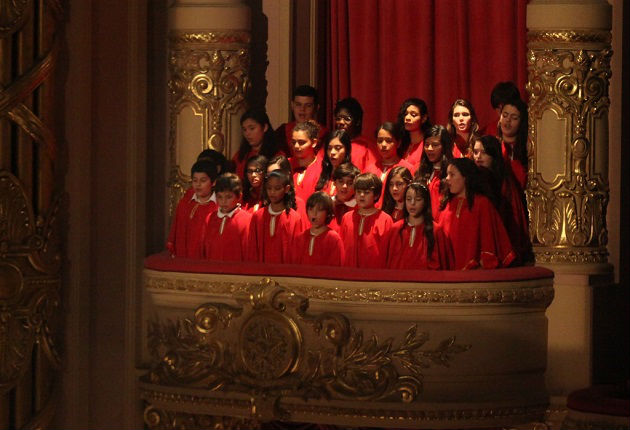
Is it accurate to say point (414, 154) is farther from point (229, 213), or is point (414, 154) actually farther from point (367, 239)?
point (229, 213)

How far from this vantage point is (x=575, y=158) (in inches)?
307

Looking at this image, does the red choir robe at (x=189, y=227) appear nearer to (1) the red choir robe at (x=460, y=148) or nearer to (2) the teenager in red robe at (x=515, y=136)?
(1) the red choir robe at (x=460, y=148)

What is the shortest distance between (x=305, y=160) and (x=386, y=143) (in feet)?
1.26

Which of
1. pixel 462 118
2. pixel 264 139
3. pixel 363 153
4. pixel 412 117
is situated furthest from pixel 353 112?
pixel 462 118

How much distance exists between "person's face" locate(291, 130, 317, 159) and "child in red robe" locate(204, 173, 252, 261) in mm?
337

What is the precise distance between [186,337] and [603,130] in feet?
6.20

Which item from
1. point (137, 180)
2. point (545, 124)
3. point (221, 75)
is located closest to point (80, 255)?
point (137, 180)

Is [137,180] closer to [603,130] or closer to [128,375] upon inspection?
[128,375]

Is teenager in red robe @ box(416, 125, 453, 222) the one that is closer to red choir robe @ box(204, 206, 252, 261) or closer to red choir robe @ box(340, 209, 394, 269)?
red choir robe @ box(340, 209, 394, 269)

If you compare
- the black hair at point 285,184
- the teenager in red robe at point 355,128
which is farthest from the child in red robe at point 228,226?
the teenager in red robe at point 355,128

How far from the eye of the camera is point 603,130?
783 cm

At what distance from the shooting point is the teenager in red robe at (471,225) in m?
7.39

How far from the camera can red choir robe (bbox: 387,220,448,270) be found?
7.39m

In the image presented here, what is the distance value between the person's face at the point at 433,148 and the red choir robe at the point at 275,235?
58 cm
